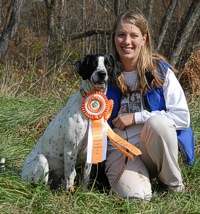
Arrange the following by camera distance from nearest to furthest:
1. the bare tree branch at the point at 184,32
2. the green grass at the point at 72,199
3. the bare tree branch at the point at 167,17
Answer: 1. the green grass at the point at 72,199
2. the bare tree branch at the point at 184,32
3. the bare tree branch at the point at 167,17

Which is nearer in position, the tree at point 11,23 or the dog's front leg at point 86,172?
the dog's front leg at point 86,172

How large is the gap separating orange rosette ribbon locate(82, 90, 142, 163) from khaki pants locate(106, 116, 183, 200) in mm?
141

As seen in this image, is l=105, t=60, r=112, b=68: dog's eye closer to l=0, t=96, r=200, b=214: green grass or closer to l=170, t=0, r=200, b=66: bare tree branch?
l=0, t=96, r=200, b=214: green grass

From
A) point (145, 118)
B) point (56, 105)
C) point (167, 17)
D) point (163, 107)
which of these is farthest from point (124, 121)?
point (167, 17)

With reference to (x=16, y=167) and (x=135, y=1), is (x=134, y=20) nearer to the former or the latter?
(x=16, y=167)

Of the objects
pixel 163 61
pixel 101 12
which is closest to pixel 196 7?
pixel 101 12

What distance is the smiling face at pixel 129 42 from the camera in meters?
3.42

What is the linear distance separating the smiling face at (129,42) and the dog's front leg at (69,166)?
814 millimetres

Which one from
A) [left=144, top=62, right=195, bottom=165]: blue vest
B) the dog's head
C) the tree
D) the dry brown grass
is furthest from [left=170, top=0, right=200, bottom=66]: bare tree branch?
the dog's head

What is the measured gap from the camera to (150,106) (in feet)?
11.3

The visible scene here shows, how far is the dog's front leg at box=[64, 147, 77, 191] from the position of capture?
3.29m

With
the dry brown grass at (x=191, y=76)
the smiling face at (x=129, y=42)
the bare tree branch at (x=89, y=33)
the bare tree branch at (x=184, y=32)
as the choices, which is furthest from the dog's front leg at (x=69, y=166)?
the bare tree branch at (x=89, y=33)

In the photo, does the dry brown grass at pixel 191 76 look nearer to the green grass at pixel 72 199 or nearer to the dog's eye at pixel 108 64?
the green grass at pixel 72 199

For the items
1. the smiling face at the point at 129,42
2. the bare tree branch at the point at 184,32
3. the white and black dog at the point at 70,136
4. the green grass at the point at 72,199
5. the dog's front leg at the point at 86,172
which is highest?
the bare tree branch at the point at 184,32
